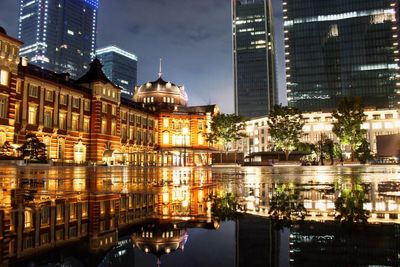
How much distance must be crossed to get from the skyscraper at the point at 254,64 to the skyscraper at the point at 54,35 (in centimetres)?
8918

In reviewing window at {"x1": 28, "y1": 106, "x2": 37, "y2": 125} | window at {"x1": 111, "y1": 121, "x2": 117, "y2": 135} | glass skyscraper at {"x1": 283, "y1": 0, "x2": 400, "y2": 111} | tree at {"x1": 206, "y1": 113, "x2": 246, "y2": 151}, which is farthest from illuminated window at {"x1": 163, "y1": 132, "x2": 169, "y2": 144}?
glass skyscraper at {"x1": 283, "y1": 0, "x2": 400, "y2": 111}

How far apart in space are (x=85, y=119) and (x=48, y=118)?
637 cm

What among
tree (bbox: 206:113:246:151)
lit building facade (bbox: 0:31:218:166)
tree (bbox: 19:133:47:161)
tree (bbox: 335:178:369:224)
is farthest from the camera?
tree (bbox: 206:113:246:151)

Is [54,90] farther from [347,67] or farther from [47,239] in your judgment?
[347,67]

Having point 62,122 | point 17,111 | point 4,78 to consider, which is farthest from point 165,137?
point 4,78

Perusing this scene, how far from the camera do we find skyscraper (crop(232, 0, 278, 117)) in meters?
183

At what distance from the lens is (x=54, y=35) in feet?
586

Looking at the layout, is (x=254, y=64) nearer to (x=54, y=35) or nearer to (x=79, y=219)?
(x=54, y=35)

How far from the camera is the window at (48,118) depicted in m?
40.9

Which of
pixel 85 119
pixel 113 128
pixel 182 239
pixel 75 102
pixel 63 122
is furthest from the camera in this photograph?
pixel 113 128

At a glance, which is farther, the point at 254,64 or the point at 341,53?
the point at 254,64

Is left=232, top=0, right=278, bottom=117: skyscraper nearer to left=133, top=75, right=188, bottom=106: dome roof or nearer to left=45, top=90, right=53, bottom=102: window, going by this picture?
left=133, top=75, right=188, bottom=106: dome roof

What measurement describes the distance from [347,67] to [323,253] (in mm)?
128270

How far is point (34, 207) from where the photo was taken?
363 cm
